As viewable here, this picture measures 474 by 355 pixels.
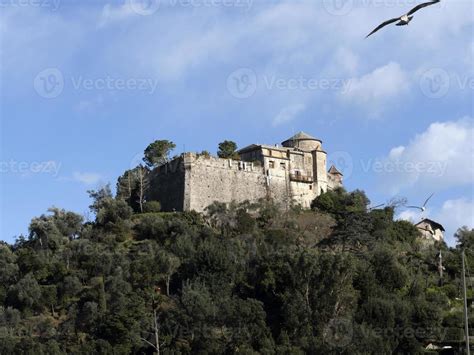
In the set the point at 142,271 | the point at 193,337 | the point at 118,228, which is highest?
the point at 118,228

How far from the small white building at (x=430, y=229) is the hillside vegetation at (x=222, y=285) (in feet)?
22.7

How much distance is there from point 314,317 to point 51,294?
16.9 m

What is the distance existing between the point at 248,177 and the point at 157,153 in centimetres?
826

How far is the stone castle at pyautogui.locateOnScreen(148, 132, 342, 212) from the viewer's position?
6944cm

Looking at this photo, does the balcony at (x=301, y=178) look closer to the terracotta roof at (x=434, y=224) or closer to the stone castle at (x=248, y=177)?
the stone castle at (x=248, y=177)

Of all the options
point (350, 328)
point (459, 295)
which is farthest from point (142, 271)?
point (459, 295)

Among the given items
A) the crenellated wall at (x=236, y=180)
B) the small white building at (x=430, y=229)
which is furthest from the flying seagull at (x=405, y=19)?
the small white building at (x=430, y=229)

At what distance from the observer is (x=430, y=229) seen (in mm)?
78062

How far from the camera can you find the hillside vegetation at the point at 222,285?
46625mm

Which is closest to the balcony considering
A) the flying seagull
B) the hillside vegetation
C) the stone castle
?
the stone castle

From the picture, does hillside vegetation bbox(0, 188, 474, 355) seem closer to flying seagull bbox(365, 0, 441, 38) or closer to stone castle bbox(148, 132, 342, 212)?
stone castle bbox(148, 132, 342, 212)

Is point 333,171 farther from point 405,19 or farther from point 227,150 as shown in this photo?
point 405,19

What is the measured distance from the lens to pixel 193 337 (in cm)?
4694

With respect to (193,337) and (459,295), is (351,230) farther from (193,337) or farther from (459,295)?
(193,337)
